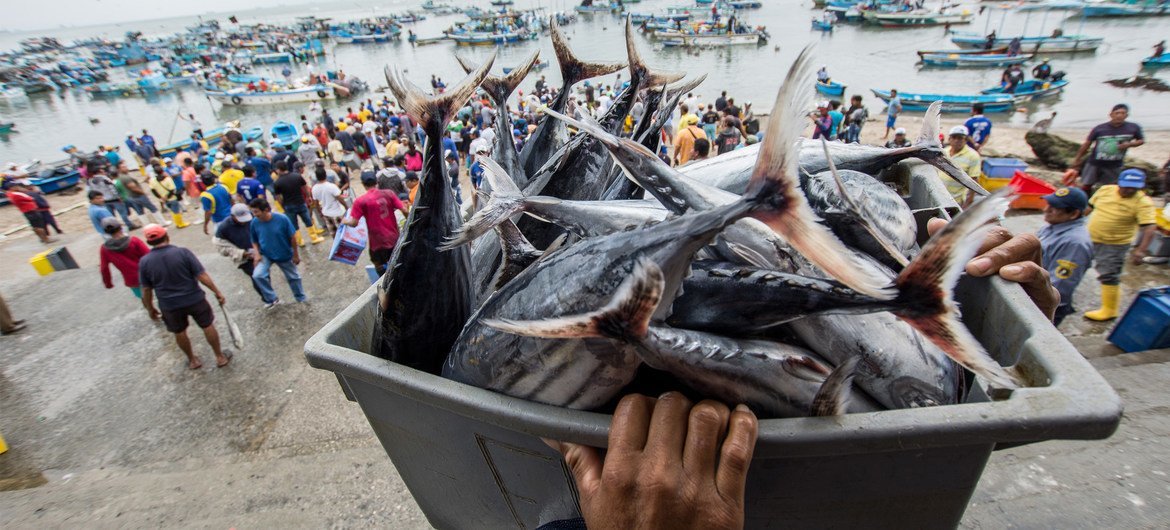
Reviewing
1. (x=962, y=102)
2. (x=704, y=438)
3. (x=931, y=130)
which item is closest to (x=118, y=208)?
(x=704, y=438)

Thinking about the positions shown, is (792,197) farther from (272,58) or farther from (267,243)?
(272,58)

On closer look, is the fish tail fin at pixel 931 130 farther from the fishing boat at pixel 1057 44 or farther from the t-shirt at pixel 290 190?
the fishing boat at pixel 1057 44

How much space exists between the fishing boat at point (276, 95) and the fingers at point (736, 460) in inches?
1500

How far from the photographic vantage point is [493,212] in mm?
1656

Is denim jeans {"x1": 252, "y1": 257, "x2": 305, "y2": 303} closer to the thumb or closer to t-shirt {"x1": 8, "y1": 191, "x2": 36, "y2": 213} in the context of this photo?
the thumb

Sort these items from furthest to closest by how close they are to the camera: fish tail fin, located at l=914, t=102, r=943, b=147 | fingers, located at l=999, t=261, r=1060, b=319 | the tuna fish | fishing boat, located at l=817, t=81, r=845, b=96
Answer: fishing boat, located at l=817, t=81, r=845, b=96 → fish tail fin, located at l=914, t=102, r=943, b=147 → the tuna fish → fingers, located at l=999, t=261, r=1060, b=319

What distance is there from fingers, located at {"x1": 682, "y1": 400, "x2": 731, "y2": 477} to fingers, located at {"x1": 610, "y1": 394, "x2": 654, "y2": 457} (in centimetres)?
9

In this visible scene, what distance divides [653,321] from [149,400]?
16.7 ft

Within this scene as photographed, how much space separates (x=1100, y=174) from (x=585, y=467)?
9.14 meters

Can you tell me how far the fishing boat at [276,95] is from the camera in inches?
1312

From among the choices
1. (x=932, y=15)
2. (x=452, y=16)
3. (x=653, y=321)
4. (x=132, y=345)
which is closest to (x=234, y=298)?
(x=132, y=345)

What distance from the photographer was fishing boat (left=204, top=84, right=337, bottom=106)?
33312 mm

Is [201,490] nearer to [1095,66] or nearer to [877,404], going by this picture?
[877,404]

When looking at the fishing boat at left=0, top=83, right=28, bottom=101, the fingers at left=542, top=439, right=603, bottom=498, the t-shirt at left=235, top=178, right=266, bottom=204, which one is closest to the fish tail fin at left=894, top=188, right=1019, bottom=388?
the fingers at left=542, top=439, right=603, bottom=498
